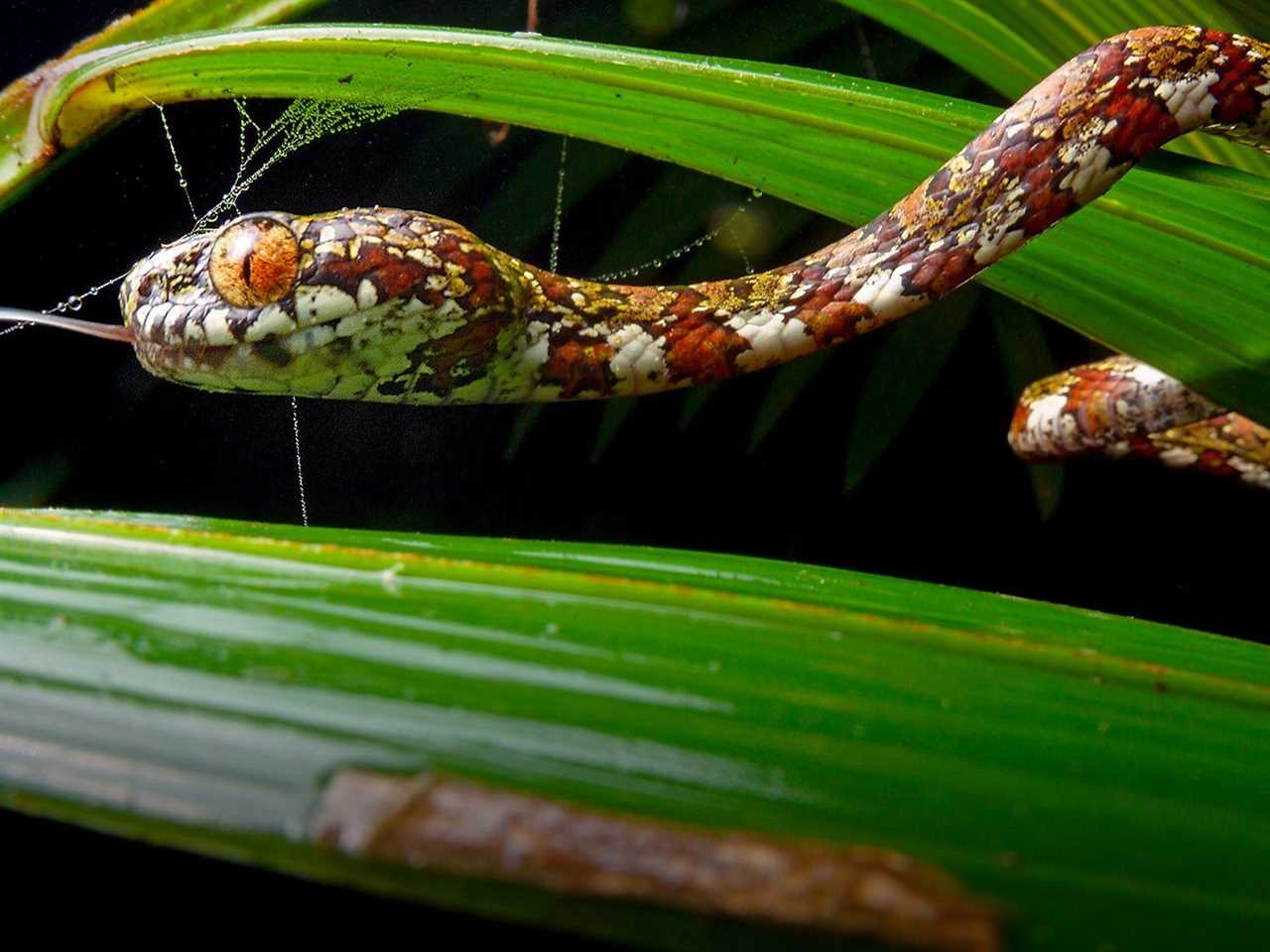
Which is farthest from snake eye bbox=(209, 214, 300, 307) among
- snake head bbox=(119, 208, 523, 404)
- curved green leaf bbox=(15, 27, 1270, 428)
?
curved green leaf bbox=(15, 27, 1270, 428)

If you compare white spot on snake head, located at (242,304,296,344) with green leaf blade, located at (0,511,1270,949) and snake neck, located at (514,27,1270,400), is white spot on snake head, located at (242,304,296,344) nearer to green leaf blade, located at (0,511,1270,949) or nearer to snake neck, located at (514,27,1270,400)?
snake neck, located at (514,27,1270,400)

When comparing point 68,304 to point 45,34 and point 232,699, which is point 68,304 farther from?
point 232,699

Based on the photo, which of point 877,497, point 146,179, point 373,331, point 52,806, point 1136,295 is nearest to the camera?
point 52,806

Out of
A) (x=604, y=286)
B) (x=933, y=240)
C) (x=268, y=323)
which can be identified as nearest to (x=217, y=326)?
(x=268, y=323)

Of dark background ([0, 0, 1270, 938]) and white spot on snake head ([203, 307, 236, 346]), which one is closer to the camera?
white spot on snake head ([203, 307, 236, 346])

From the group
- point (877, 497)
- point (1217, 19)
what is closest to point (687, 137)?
point (1217, 19)

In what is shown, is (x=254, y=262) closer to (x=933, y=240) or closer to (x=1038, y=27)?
(x=933, y=240)

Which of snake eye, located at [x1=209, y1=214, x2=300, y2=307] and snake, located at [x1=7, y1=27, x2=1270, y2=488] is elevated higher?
snake eye, located at [x1=209, y1=214, x2=300, y2=307]
